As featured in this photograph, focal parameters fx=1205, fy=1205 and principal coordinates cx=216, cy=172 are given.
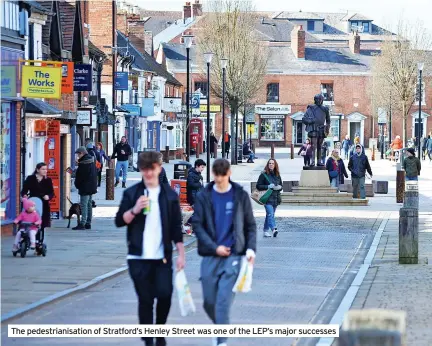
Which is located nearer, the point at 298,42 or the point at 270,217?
the point at 270,217

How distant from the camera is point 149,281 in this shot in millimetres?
9875

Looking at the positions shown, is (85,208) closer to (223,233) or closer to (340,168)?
(340,168)

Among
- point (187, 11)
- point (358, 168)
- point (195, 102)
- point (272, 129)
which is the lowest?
→ point (358, 168)

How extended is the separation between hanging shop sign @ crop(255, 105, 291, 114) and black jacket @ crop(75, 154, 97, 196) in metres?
82.0

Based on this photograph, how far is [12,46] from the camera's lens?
2467 centimetres

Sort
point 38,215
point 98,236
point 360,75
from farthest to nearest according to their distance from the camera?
point 360,75 → point 98,236 → point 38,215

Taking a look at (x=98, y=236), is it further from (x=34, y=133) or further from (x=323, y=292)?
(x=323, y=292)

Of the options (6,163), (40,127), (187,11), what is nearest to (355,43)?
(187,11)

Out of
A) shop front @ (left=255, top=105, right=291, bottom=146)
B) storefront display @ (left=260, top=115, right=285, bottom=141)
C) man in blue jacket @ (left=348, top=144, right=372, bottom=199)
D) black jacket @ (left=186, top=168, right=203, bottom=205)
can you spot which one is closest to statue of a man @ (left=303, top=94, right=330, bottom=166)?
man in blue jacket @ (left=348, top=144, right=372, bottom=199)

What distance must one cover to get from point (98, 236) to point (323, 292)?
29.9 ft

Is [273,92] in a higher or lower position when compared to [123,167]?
higher

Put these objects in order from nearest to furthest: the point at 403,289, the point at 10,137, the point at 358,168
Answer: the point at 403,289 < the point at 10,137 < the point at 358,168

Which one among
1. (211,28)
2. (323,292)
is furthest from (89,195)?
(211,28)

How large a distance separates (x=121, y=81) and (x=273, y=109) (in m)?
52.8
